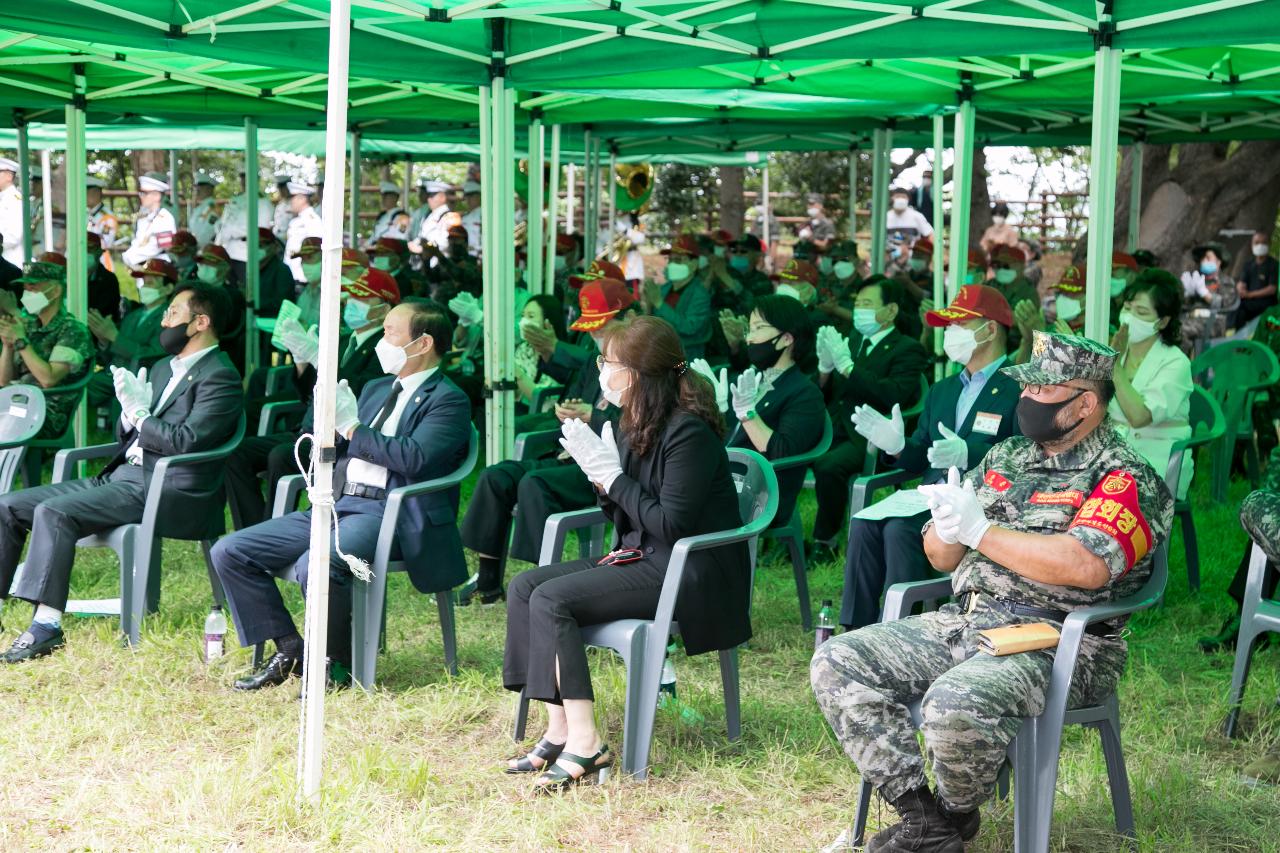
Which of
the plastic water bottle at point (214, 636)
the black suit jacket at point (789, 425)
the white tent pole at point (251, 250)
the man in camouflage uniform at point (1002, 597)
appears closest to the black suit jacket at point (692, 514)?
the man in camouflage uniform at point (1002, 597)

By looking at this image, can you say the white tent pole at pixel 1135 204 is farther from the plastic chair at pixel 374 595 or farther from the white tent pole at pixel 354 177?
the plastic chair at pixel 374 595

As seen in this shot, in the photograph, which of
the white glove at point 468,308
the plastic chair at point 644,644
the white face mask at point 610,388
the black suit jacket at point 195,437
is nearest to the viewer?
the plastic chair at point 644,644

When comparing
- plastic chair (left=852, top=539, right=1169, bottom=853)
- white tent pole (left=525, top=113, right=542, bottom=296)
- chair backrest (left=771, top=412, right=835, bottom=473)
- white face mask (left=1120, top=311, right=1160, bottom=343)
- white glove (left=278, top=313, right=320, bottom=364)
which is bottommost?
plastic chair (left=852, top=539, right=1169, bottom=853)

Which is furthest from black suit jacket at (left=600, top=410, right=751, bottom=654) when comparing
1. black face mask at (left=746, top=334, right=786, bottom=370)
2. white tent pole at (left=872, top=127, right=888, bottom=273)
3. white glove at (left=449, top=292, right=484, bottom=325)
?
white tent pole at (left=872, top=127, right=888, bottom=273)

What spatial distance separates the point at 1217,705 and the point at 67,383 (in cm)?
578

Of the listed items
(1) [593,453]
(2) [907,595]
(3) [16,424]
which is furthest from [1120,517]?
(3) [16,424]

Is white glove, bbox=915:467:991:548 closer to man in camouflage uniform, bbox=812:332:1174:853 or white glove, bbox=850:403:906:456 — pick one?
man in camouflage uniform, bbox=812:332:1174:853

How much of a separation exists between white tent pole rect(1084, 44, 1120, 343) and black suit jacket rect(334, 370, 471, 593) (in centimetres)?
256

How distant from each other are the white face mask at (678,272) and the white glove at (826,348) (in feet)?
13.8

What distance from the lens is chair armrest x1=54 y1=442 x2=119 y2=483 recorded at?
227 inches

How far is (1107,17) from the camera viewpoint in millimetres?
5680

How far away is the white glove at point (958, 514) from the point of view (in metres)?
3.37

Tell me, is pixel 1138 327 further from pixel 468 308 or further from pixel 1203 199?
pixel 1203 199

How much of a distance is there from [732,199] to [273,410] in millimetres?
15107
